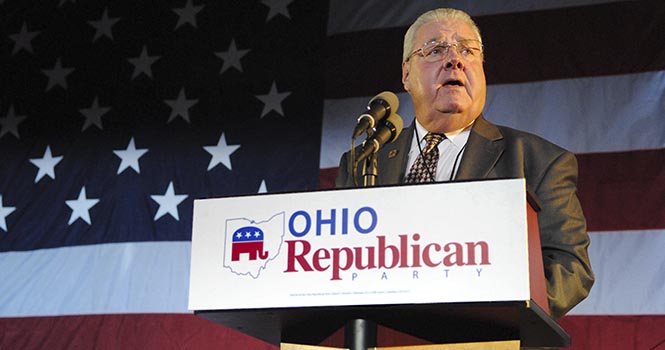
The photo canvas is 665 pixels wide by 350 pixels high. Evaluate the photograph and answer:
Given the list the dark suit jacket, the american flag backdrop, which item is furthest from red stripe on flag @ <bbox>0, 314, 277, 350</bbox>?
the dark suit jacket

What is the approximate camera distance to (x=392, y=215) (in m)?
1.75

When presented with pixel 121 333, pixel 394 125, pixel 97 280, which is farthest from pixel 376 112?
pixel 97 280

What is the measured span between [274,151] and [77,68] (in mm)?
1194

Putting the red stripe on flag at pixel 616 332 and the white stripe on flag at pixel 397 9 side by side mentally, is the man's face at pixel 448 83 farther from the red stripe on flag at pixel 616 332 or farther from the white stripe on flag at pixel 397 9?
the white stripe on flag at pixel 397 9

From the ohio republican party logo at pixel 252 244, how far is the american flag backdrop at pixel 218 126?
2318mm

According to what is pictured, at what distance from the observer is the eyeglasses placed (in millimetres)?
2400

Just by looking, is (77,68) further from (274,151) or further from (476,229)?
(476,229)

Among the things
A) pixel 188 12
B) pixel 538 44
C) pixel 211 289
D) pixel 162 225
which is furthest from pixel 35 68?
pixel 211 289

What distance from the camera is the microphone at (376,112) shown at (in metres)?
2.05

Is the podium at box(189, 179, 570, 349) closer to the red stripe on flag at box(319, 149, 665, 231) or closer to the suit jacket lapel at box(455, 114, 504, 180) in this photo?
the suit jacket lapel at box(455, 114, 504, 180)

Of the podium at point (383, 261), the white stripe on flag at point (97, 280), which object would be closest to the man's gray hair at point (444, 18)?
the podium at point (383, 261)

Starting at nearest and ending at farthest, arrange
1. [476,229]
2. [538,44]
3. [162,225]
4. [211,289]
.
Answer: [476,229] → [211,289] → [538,44] → [162,225]

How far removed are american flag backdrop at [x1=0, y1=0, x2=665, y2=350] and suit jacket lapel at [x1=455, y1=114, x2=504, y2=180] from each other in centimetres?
168

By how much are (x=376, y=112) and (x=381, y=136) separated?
0.06 metres
